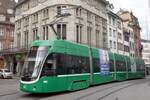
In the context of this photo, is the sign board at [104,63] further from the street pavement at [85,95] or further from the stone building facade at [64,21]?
the stone building facade at [64,21]

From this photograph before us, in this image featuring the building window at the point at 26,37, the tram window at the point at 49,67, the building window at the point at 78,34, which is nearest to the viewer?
the tram window at the point at 49,67

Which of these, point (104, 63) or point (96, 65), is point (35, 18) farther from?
point (96, 65)

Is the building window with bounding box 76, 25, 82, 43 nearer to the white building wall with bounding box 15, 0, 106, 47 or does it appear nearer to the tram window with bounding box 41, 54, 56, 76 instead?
the white building wall with bounding box 15, 0, 106, 47

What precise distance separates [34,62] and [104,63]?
1098cm

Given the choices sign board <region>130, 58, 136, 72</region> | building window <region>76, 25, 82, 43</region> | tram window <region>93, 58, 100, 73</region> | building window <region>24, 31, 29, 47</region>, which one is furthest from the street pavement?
building window <region>24, 31, 29, 47</region>

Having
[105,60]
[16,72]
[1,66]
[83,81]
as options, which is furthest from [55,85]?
[1,66]

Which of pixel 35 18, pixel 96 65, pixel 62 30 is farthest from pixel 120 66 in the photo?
pixel 35 18

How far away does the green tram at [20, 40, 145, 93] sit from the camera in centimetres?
1577

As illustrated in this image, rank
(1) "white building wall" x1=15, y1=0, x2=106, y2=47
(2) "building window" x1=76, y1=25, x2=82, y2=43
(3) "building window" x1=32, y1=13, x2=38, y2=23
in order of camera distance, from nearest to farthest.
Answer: (1) "white building wall" x1=15, y1=0, x2=106, y2=47, (2) "building window" x1=76, y1=25, x2=82, y2=43, (3) "building window" x1=32, y1=13, x2=38, y2=23

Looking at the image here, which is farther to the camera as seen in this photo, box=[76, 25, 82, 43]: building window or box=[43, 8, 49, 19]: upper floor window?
box=[43, 8, 49, 19]: upper floor window

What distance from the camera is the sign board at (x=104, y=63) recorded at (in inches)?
987

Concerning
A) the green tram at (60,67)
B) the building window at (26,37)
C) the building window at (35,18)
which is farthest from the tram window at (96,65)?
the building window at (26,37)

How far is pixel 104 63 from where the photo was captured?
25.9m

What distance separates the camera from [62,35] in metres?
43.6
